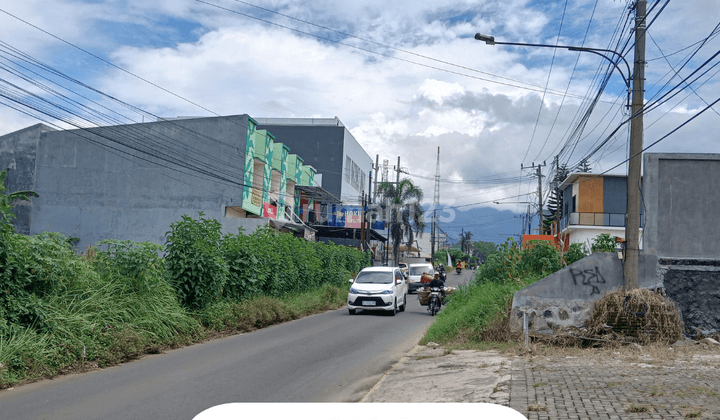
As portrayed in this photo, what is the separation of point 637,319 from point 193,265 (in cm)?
1007

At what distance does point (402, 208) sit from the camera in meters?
64.3

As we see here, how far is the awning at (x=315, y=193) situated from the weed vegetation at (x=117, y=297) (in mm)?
28120

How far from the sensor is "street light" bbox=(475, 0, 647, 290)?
12312 mm

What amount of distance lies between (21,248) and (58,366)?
2.02m

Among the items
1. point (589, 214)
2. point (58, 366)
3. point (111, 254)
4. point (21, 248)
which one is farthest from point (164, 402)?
point (589, 214)

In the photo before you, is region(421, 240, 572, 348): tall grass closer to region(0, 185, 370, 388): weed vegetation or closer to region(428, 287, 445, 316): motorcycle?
region(428, 287, 445, 316): motorcycle

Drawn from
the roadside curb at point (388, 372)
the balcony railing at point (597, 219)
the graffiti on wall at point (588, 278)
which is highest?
the balcony railing at point (597, 219)

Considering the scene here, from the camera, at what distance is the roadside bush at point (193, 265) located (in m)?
14.8

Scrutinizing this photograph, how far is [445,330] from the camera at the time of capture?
13.9 metres

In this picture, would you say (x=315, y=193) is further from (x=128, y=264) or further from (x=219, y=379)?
(x=219, y=379)

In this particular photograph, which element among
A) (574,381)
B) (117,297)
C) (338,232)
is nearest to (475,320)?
(574,381)

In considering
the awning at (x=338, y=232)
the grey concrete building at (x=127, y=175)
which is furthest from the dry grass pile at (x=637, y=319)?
the awning at (x=338, y=232)

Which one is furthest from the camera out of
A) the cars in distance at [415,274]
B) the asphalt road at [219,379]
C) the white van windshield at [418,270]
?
the white van windshield at [418,270]

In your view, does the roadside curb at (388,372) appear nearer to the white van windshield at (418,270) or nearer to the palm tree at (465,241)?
the white van windshield at (418,270)
